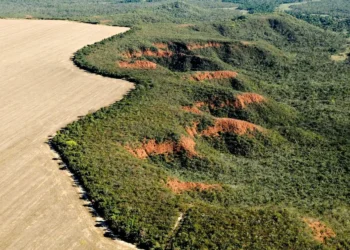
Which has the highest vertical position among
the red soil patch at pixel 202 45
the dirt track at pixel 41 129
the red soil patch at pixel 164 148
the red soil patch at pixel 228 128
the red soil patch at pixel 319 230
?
the dirt track at pixel 41 129

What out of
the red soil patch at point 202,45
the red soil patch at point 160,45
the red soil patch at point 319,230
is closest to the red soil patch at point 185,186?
the red soil patch at point 319,230

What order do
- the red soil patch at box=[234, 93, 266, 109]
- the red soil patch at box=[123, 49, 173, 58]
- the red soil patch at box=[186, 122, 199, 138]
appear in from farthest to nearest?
the red soil patch at box=[123, 49, 173, 58] < the red soil patch at box=[234, 93, 266, 109] < the red soil patch at box=[186, 122, 199, 138]

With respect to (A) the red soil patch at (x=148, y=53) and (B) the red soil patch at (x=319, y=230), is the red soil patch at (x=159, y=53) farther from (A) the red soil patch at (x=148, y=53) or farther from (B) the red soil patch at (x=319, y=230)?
(B) the red soil patch at (x=319, y=230)

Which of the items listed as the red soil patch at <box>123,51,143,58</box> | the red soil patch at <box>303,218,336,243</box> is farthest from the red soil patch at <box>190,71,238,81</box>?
the red soil patch at <box>303,218,336,243</box>

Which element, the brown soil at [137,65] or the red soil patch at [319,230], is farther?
the brown soil at [137,65]

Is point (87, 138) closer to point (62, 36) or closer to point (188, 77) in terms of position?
point (188, 77)

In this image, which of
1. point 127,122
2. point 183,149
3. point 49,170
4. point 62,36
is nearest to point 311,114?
point 183,149

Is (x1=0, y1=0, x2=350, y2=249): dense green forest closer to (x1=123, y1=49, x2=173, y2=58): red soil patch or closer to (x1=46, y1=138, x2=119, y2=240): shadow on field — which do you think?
(x1=123, y1=49, x2=173, y2=58): red soil patch

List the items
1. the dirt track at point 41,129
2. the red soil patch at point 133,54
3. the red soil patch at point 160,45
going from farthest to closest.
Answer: the red soil patch at point 160,45 < the red soil patch at point 133,54 < the dirt track at point 41,129
